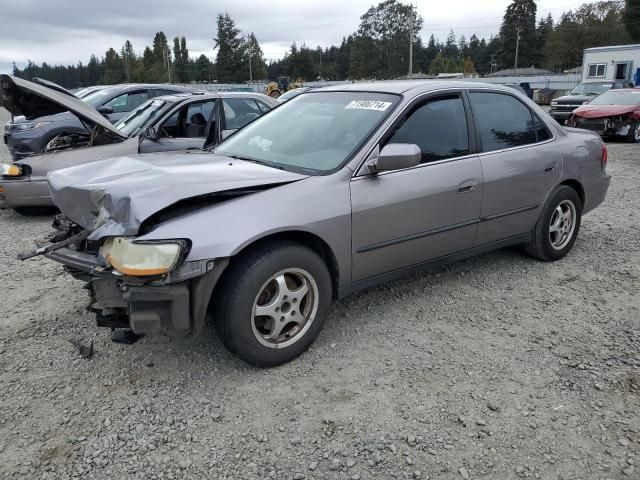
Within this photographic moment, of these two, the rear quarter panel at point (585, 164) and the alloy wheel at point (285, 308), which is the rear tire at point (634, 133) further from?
the alloy wheel at point (285, 308)

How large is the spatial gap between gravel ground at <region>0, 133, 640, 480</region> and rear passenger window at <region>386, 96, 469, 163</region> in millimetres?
1160

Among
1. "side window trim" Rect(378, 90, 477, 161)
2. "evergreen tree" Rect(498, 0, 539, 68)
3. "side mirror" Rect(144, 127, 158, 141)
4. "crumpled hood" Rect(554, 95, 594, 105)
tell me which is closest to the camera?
"side window trim" Rect(378, 90, 477, 161)

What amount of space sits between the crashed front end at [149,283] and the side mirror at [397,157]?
120 cm

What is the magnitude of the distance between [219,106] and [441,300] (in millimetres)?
4609

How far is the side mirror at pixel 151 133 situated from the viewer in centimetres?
→ 655

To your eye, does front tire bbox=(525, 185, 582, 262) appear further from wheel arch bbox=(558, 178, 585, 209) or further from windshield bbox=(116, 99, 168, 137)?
windshield bbox=(116, 99, 168, 137)

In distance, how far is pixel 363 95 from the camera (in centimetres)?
380

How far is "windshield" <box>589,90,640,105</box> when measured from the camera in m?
13.8

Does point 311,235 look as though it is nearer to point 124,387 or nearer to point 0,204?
point 124,387

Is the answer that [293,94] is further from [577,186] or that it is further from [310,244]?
[310,244]

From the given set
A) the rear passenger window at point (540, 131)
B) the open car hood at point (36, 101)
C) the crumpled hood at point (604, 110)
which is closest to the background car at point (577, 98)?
the crumpled hood at point (604, 110)

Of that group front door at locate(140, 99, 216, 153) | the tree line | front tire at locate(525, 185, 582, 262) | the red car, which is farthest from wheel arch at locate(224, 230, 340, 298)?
the tree line

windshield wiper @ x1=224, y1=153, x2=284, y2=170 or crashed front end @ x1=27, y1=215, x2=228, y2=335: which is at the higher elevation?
windshield wiper @ x1=224, y1=153, x2=284, y2=170

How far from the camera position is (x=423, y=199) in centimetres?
355
